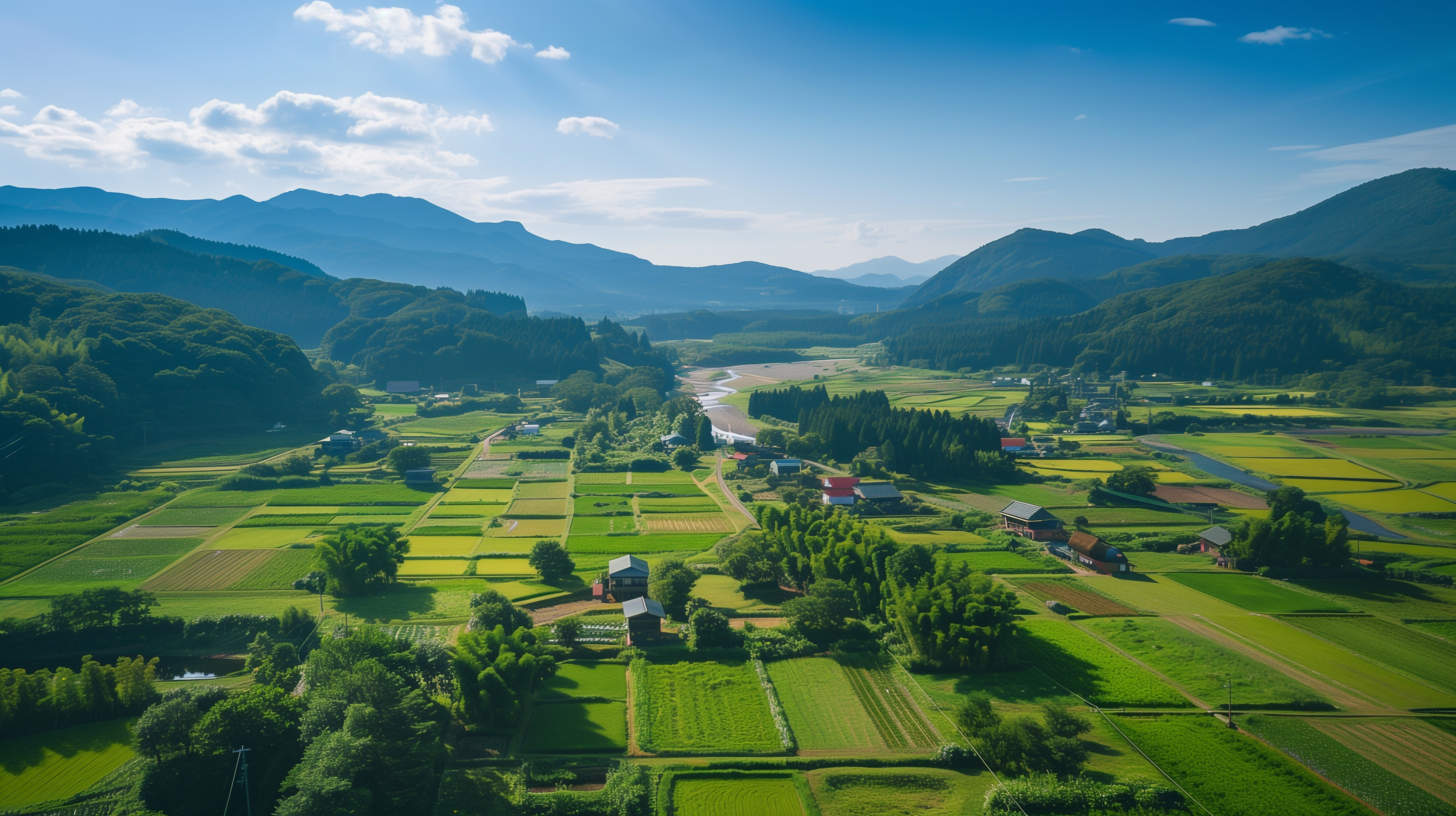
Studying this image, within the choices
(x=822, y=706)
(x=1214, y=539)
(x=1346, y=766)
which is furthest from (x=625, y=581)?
(x=1214, y=539)

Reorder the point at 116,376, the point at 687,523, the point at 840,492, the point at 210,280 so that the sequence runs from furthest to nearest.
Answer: the point at 210,280, the point at 116,376, the point at 840,492, the point at 687,523

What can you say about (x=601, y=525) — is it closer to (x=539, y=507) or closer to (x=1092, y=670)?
(x=539, y=507)

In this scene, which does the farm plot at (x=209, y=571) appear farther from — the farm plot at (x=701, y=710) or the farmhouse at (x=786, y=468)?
the farmhouse at (x=786, y=468)

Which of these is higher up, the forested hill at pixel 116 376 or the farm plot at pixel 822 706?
the forested hill at pixel 116 376

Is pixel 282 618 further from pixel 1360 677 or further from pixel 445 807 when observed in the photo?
pixel 1360 677

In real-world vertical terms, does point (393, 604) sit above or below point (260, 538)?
below

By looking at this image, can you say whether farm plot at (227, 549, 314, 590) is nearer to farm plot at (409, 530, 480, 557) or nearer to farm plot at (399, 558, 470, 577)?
farm plot at (399, 558, 470, 577)

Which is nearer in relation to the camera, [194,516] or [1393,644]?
[1393,644]

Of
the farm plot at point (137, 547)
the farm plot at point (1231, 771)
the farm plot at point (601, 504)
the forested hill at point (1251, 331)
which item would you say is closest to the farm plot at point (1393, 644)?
the farm plot at point (1231, 771)
